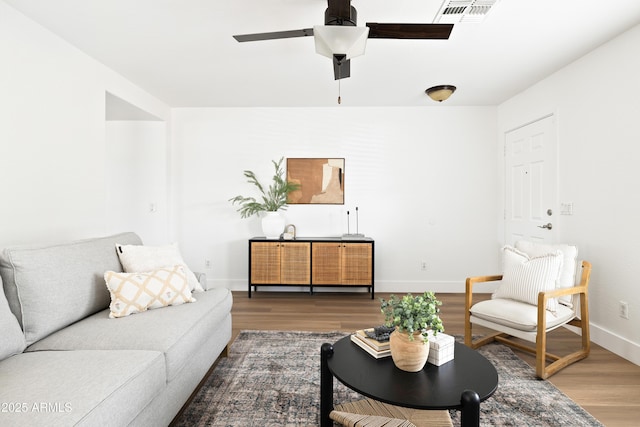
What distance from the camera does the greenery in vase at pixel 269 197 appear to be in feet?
14.5

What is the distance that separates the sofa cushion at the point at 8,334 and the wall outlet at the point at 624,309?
12.7ft

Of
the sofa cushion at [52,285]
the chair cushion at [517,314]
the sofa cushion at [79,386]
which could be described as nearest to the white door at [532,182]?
the chair cushion at [517,314]

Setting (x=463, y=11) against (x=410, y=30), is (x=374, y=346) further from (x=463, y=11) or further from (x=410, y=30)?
(x=463, y=11)

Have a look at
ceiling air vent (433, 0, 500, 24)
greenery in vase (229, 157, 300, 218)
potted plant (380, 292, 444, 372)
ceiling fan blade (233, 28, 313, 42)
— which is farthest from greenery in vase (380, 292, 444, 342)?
greenery in vase (229, 157, 300, 218)

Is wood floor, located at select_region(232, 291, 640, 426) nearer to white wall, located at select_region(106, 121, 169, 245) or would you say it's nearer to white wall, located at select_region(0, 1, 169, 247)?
white wall, located at select_region(106, 121, 169, 245)

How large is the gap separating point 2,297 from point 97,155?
1936 mm

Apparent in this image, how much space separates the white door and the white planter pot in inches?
113

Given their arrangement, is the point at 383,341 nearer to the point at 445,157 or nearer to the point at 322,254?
the point at 322,254

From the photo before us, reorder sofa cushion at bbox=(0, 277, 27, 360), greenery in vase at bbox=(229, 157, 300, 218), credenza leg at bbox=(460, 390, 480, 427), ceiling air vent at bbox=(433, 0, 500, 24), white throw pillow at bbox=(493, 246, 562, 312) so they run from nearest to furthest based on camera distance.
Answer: credenza leg at bbox=(460, 390, 480, 427) → sofa cushion at bbox=(0, 277, 27, 360) → ceiling air vent at bbox=(433, 0, 500, 24) → white throw pillow at bbox=(493, 246, 562, 312) → greenery in vase at bbox=(229, 157, 300, 218)

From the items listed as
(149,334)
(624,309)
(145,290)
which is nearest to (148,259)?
(145,290)

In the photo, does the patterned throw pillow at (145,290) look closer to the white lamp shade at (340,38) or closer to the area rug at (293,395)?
the area rug at (293,395)

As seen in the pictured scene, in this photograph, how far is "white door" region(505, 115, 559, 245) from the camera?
3.43 meters

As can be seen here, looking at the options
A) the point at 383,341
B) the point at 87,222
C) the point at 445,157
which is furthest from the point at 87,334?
the point at 445,157

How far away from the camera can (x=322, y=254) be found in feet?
13.8
